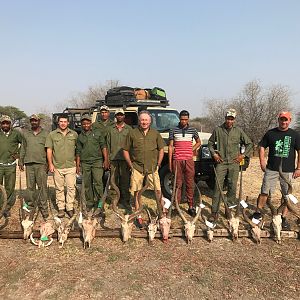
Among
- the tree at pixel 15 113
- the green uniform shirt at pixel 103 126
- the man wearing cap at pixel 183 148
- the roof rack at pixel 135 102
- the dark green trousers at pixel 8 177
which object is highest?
the roof rack at pixel 135 102

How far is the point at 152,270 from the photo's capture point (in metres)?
4.73

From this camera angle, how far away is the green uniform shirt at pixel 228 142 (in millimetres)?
6406

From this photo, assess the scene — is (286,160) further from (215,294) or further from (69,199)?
(69,199)

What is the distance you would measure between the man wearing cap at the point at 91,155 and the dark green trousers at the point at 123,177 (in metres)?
0.35

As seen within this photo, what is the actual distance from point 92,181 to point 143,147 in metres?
1.60

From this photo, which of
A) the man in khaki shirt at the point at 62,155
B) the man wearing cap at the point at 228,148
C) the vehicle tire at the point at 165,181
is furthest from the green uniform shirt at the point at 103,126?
the man wearing cap at the point at 228,148

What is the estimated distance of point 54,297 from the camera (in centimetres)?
405

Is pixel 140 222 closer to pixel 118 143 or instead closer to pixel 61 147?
pixel 118 143

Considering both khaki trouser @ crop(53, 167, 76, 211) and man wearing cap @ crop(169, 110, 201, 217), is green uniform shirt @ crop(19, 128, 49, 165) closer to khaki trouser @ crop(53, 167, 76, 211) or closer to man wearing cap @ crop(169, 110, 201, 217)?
khaki trouser @ crop(53, 167, 76, 211)

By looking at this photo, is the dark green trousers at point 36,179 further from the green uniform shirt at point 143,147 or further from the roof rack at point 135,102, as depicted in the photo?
the roof rack at point 135,102

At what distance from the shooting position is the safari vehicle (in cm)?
792

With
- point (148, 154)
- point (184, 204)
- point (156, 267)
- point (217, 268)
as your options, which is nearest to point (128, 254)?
point (156, 267)

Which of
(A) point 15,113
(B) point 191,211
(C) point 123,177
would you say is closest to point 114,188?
(C) point 123,177

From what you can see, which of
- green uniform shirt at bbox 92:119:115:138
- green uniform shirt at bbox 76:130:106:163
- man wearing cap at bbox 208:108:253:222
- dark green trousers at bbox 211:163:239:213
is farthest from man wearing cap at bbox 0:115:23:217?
dark green trousers at bbox 211:163:239:213
